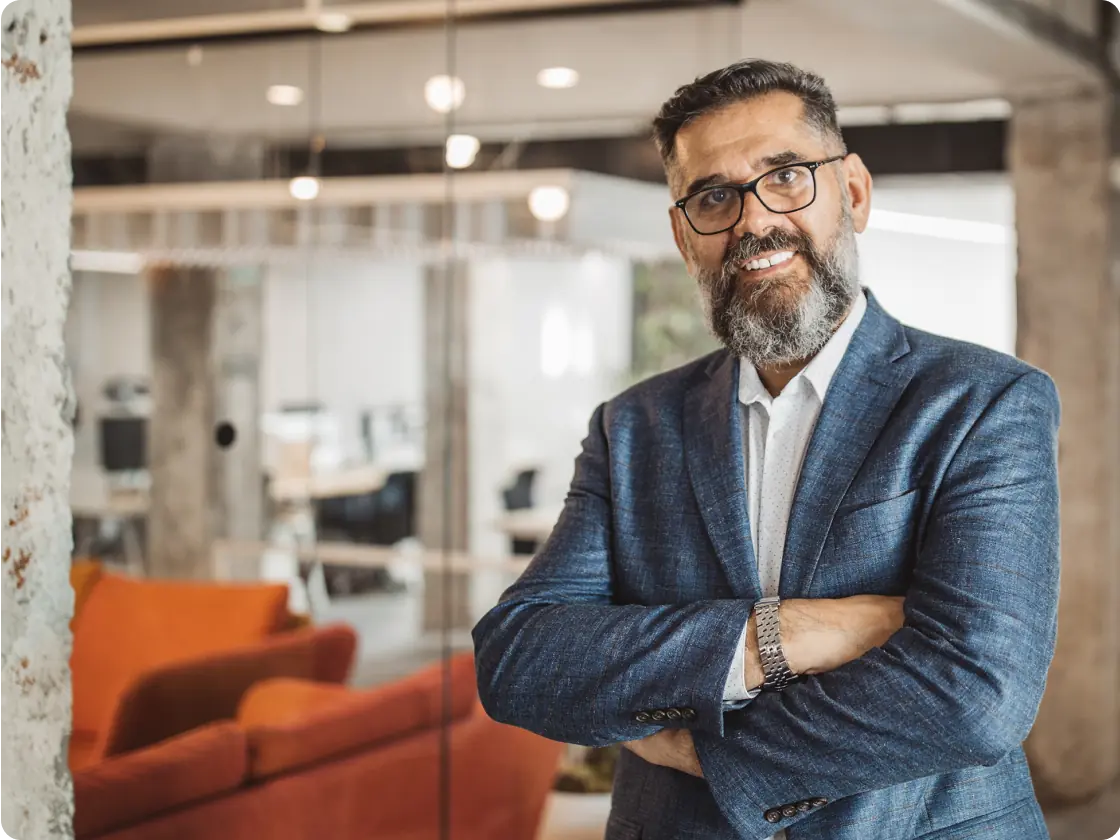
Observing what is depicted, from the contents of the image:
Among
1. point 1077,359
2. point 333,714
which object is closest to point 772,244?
point 333,714

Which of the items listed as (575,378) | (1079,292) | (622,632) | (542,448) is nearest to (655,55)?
(575,378)

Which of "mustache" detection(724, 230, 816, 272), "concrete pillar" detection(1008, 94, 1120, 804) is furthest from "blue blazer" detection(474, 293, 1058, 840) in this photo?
"concrete pillar" detection(1008, 94, 1120, 804)

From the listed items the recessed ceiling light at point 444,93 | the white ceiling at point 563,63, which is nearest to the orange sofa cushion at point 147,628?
the white ceiling at point 563,63

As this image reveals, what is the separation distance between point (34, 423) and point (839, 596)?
989 mm

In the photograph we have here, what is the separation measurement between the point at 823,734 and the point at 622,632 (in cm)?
26

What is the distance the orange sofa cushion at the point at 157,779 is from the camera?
92.5 inches

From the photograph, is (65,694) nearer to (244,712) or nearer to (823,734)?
(823,734)

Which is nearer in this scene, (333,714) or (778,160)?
(778,160)

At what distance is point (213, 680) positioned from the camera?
3.19m

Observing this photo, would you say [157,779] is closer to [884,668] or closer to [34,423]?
[34,423]

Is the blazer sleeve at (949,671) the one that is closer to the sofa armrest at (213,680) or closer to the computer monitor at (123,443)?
the sofa armrest at (213,680)

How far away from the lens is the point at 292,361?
3576 mm

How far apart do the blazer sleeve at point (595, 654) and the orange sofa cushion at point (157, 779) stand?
3.58 ft

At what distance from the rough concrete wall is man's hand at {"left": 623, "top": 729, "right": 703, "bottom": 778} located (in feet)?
2.37
